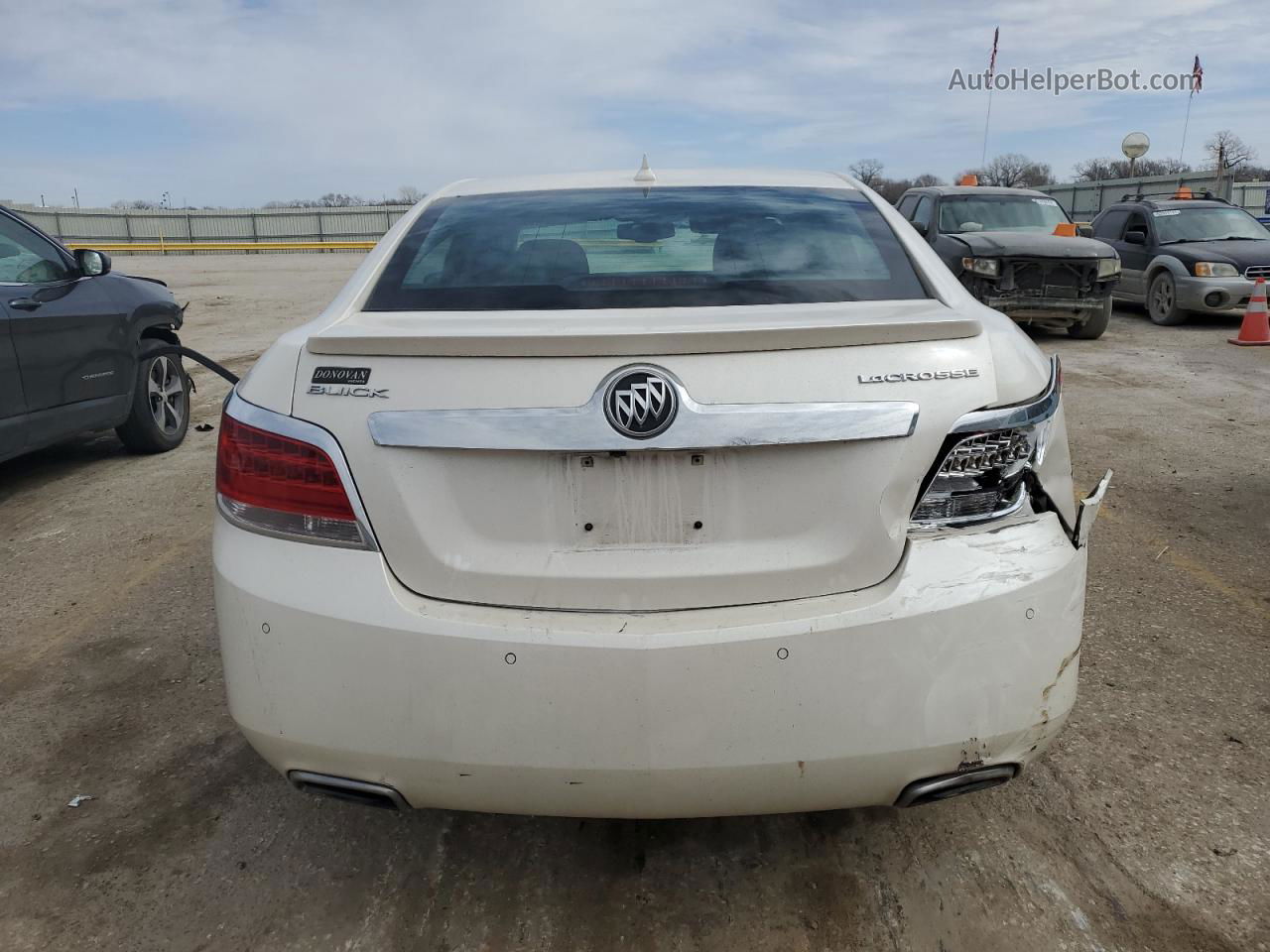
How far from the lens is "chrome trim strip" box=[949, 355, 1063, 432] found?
1968mm

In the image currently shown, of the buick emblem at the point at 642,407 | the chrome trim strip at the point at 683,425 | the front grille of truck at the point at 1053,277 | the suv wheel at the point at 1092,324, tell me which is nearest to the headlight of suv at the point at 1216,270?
the suv wheel at the point at 1092,324

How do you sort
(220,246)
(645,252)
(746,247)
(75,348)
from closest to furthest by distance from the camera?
(746,247)
(645,252)
(75,348)
(220,246)

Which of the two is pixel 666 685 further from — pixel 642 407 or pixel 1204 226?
pixel 1204 226

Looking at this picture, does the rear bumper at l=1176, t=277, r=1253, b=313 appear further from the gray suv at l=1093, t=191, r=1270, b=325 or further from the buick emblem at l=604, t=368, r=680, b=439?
the buick emblem at l=604, t=368, r=680, b=439

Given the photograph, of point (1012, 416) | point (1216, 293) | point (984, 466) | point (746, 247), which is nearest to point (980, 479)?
point (984, 466)

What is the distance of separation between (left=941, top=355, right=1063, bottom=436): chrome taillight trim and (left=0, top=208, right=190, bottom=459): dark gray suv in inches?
159

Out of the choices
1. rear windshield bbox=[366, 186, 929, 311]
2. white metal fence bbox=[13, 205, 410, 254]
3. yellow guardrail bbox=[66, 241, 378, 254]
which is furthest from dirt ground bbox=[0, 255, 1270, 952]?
white metal fence bbox=[13, 205, 410, 254]

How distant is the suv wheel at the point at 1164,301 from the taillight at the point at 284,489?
13.0m

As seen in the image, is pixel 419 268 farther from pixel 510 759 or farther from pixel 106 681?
pixel 106 681

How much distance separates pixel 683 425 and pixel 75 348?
515 centimetres

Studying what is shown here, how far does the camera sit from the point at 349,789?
2041 millimetres

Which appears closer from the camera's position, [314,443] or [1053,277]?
[314,443]

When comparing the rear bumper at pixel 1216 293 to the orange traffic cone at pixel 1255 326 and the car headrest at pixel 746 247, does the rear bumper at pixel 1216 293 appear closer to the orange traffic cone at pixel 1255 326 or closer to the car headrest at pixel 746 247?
the orange traffic cone at pixel 1255 326

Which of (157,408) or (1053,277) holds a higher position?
(1053,277)
